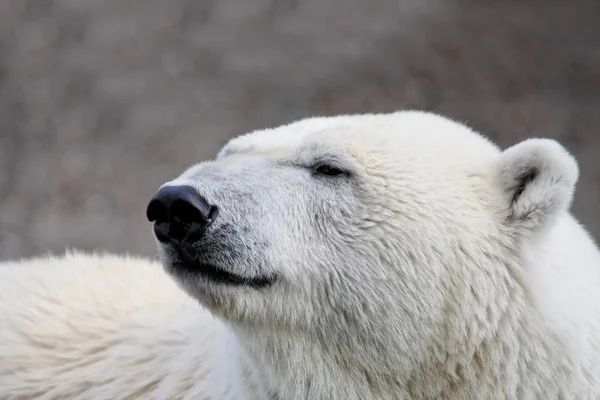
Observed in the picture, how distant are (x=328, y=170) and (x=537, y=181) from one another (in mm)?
610

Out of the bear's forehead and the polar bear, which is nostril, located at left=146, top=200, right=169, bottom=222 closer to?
the polar bear

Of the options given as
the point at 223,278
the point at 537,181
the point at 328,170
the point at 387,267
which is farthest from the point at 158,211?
the point at 537,181

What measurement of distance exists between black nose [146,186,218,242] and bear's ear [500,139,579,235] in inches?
35.2

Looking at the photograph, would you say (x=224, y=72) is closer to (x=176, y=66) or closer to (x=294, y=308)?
(x=176, y=66)

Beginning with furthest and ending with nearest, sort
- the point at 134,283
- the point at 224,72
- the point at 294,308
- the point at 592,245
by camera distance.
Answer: the point at 224,72, the point at 134,283, the point at 592,245, the point at 294,308

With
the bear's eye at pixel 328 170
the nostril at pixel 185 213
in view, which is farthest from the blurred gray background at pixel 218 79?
the nostril at pixel 185 213

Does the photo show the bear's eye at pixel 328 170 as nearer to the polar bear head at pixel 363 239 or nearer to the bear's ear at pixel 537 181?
the polar bear head at pixel 363 239

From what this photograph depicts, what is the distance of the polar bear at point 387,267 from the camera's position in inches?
87.6

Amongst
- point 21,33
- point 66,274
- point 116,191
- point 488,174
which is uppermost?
point 21,33

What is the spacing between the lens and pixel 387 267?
7.55ft

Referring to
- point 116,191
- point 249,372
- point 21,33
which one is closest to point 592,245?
point 249,372

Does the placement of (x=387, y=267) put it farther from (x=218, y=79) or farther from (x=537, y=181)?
(x=218, y=79)

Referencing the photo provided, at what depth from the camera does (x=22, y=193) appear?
269 inches

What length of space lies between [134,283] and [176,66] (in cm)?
436
